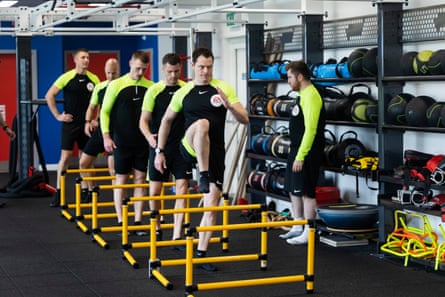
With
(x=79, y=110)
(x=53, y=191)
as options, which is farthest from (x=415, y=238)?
(x=53, y=191)

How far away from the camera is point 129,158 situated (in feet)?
24.9

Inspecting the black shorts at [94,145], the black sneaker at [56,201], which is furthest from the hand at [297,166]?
the black sneaker at [56,201]

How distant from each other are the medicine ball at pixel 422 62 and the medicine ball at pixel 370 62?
55 cm

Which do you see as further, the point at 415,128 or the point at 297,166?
the point at 297,166

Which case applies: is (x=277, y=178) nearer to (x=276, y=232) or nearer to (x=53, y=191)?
(x=276, y=232)

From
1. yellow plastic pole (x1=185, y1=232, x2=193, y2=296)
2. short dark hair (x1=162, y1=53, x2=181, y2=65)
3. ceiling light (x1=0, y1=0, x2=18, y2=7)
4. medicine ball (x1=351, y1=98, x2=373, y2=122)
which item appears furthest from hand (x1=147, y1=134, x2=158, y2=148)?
ceiling light (x1=0, y1=0, x2=18, y2=7)

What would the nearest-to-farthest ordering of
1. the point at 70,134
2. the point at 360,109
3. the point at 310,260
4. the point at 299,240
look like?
the point at 310,260 < the point at 360,109 < the point at 299,240 < the point at 70,134

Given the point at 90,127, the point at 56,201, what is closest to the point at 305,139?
the point at 90,127

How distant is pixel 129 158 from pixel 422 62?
2.81 metres

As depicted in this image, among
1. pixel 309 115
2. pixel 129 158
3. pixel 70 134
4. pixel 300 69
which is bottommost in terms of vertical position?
pixel 129 158

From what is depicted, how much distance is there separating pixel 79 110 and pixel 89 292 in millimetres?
4111

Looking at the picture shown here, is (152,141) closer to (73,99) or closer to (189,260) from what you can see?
(189,260)

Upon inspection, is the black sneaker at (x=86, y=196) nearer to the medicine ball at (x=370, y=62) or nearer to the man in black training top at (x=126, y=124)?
the man in black training top at (x=126, y=124)

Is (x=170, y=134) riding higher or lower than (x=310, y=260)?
higher
